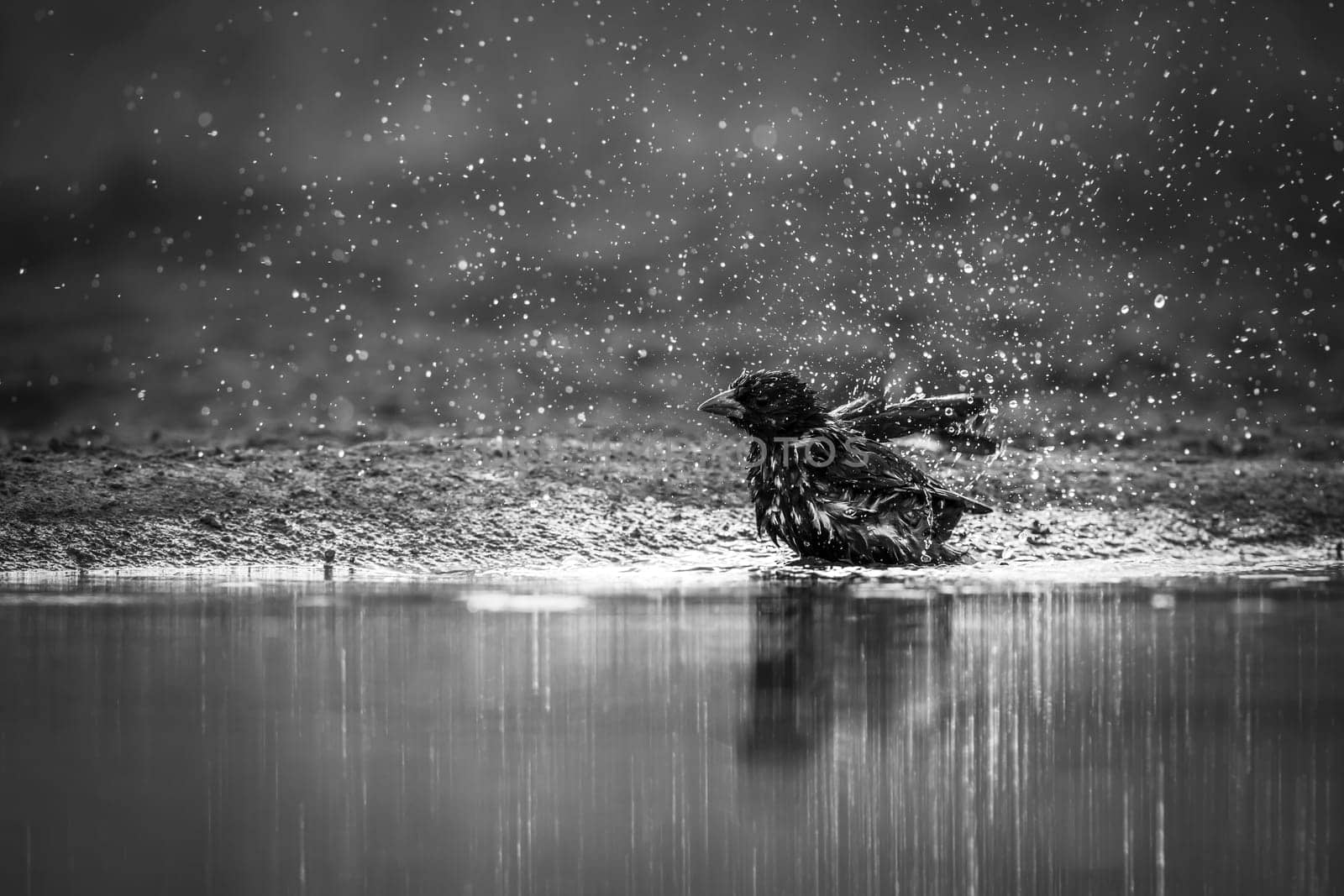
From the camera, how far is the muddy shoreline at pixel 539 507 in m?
7.94

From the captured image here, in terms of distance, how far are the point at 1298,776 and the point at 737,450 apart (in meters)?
7.34

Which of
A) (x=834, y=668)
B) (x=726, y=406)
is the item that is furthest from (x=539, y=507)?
(x=834, y=668)

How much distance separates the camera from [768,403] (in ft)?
25.8

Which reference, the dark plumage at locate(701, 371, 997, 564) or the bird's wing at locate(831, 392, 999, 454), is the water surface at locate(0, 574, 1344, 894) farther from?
the bird's wing at locate(831, 392, 999, 454)

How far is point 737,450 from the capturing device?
421 inches

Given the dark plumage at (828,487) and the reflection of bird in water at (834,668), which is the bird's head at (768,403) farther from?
the reflection of bird in water at (834,668)

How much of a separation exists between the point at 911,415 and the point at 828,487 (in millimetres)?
1049

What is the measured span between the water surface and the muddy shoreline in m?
1.49

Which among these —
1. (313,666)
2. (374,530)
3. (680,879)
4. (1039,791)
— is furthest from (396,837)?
(374,530)

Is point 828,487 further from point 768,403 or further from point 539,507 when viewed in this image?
point 539,507

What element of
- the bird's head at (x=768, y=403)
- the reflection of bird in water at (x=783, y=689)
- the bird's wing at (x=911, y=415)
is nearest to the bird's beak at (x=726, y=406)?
the bird's head at (x=768, y=403)

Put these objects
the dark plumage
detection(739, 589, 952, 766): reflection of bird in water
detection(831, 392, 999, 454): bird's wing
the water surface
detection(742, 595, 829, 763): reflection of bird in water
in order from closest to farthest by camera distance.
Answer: the water surface, detection(742, 595, 829, 763): reflection of bird in water, detection(739, 589, 952, 766): reflection of bird in water, the dark plumage, detection(831, 392, 999, 454): bird's wing

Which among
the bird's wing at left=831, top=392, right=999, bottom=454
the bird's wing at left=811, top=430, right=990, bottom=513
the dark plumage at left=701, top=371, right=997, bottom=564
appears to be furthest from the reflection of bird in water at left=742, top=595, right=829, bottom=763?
the bird's wing at left=831, top=392, right=999, bottom=454

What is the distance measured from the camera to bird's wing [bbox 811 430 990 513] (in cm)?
768
